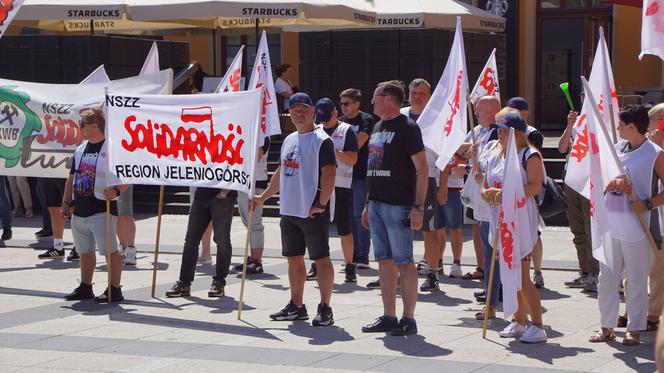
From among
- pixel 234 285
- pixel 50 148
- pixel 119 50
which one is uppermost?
pixel 119 50

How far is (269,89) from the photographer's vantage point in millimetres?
12297

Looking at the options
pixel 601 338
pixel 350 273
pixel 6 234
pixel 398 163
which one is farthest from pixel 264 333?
pixel 6 234

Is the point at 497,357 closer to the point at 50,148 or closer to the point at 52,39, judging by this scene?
the point at 50,148

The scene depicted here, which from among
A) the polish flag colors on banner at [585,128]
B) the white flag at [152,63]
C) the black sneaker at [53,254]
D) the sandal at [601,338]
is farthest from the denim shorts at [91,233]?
the sandal at [601,338]

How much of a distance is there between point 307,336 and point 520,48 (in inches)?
548

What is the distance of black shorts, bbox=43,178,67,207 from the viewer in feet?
43.8

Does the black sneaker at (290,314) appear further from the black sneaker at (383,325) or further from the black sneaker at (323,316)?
the black sneaker at (383,325)

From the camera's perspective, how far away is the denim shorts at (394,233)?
28.4ft

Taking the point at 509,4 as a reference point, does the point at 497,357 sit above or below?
below

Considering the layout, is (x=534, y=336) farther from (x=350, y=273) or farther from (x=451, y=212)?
(x=350, y=273)

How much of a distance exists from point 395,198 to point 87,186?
9.91 feet

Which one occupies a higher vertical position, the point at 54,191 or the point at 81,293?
the point at 54,191

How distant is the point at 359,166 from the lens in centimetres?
1188

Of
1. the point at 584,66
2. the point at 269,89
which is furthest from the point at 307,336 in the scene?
the point at 584,66
